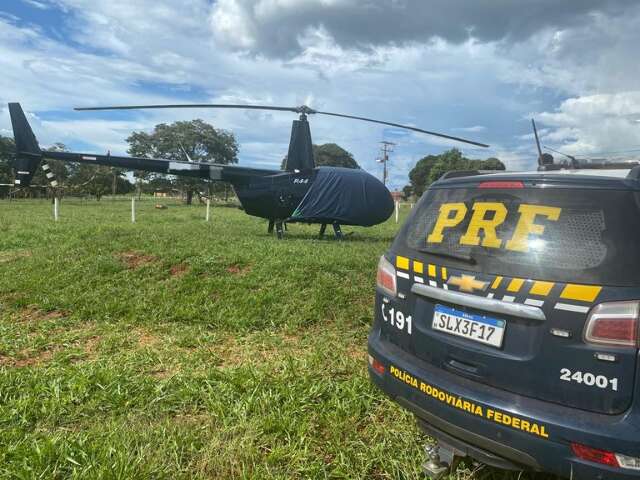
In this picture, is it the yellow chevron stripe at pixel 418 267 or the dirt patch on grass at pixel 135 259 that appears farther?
the dirt patch on grass at pixel 135 259

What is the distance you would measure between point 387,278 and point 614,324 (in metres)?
1.26

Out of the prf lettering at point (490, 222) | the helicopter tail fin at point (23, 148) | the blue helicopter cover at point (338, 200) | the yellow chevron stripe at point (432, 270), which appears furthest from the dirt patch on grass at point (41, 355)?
the helicopter tail fin at point (23, 148)

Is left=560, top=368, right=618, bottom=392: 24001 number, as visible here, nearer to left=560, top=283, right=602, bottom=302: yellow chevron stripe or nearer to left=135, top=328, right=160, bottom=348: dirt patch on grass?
left=560, top=283, right=602, bottom=302: yellow chevron stripe

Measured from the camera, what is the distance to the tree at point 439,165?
3009 inches

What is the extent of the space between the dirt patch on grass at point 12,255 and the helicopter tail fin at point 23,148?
5683 millimetres

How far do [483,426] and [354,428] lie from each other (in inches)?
51.0

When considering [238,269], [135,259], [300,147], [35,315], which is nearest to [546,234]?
[238,269]

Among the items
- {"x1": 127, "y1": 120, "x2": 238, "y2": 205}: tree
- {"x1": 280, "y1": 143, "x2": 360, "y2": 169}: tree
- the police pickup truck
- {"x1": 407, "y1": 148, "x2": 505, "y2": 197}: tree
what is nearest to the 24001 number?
the police pickup truck

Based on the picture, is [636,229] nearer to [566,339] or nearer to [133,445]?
[566,339]

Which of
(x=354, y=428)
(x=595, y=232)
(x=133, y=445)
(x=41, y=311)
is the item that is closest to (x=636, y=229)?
(x=595, y=232)

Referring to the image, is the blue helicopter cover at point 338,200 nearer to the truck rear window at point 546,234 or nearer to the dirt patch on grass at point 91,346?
the dirt patch on grass at point 91,346

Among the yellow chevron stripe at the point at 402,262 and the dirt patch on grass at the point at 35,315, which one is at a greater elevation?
the yellow chevron stripe at the point at 402,262

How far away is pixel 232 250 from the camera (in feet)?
27.8

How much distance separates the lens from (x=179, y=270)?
735 centimetres
